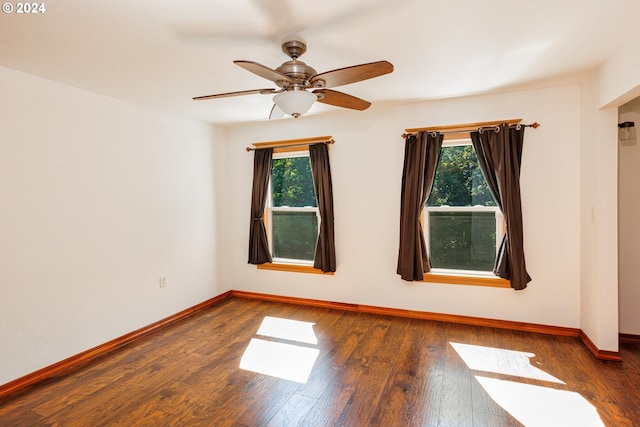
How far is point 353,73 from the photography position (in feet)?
6.09

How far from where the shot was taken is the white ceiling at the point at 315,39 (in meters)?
1.75

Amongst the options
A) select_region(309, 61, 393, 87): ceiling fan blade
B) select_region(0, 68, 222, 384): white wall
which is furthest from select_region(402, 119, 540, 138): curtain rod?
select_region(0, 68, 222, 384): white wall

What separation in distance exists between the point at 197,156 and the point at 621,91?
4179 millimetres

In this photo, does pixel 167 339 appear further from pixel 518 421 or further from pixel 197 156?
pixel 518 421

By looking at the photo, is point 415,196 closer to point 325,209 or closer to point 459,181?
point 459,181

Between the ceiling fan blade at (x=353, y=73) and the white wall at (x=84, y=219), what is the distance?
2284 millimetres

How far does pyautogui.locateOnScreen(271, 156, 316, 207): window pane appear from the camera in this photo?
14.1 feet

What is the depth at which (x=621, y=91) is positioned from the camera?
2279 mm

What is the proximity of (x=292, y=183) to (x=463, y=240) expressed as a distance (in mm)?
2241

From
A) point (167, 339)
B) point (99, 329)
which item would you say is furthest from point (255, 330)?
point (99, 329)

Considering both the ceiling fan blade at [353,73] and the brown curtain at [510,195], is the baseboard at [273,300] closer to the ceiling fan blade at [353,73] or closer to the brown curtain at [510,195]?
the brown curtain at [510,195]

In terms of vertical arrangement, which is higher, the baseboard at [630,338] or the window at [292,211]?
the window at [292,211]

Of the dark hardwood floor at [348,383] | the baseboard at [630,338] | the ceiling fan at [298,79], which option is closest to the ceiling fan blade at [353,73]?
the ceiling fan at [298,79]

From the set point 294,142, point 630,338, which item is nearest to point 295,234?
point 294,142
